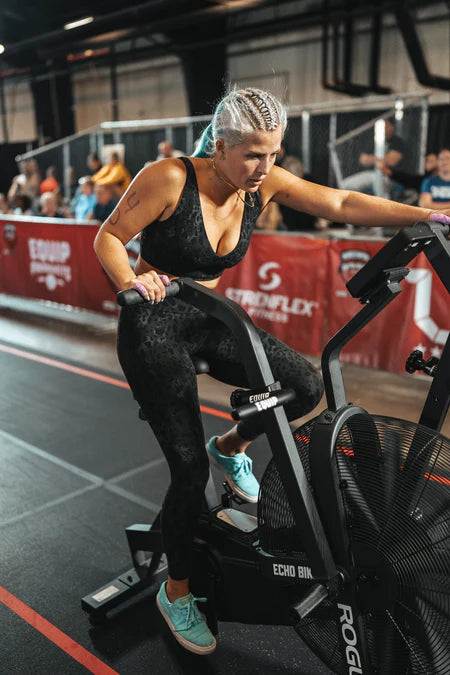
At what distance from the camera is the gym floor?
2027 millimetres

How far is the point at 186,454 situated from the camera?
1.87 meters

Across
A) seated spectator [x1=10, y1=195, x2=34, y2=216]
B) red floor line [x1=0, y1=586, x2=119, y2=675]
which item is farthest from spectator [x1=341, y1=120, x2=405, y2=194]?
red floor line [x1=0, y1=586, x2=119, y2=675]

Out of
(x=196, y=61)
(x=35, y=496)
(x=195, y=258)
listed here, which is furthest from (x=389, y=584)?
(x=196, y=61)

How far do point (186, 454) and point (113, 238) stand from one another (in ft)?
2.27

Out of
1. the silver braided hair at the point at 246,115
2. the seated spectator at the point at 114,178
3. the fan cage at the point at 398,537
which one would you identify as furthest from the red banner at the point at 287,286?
the fan cage at the point at 398,537

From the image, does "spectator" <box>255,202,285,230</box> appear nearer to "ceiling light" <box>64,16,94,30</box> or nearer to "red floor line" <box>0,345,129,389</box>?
"red floor line" <box>0,345,129,389</box>

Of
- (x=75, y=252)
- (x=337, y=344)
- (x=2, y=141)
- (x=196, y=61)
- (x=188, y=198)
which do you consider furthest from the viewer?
(x=2, y=141)

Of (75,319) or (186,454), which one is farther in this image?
(75,319)

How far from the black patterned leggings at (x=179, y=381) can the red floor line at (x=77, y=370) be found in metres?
2.08

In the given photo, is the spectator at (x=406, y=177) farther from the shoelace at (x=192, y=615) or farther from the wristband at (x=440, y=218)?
the shoelace at (x=192, y=615)

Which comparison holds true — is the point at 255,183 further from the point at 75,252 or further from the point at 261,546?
the point at 75,252

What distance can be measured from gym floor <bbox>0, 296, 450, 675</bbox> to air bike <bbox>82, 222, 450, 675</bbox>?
522 millimetres

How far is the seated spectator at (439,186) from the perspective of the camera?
5623 millimetres

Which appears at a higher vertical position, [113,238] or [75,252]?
[113,238]
